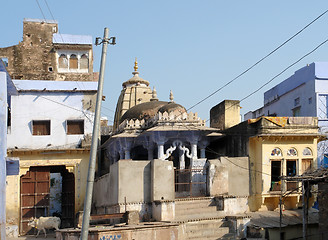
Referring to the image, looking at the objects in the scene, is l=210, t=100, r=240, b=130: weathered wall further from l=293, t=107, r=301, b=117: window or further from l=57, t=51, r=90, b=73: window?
l=57, t=51, r=90, b=73: window

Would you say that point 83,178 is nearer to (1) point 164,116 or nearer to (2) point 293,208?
(1) point 164,116

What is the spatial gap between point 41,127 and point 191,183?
10.1 meters

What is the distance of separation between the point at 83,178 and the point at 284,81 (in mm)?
13937

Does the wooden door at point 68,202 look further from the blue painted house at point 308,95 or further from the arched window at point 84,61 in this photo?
the blue painted house at point 308,95

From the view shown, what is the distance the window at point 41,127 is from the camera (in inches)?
1048

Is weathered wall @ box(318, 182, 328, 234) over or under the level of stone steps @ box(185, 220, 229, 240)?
over

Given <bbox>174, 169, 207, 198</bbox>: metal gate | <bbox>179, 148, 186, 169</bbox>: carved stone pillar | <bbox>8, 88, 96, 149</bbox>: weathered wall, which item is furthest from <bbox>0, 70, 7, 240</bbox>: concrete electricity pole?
<bbox>8, 88, 96, 149</bbox>: weathered wall

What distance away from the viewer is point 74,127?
88.6 feet

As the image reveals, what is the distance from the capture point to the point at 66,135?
87.6ft

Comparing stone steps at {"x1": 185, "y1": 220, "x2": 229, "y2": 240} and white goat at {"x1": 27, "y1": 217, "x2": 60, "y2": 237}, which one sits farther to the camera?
white goat at {"x1": 27, "y1": 217, "x2": 60, "y2": 237}

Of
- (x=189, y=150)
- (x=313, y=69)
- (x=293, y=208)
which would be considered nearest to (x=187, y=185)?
(x=189, y=150)

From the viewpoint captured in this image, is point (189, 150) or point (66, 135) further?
point (66, 135)

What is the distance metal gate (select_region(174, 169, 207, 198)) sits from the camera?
21.2 m

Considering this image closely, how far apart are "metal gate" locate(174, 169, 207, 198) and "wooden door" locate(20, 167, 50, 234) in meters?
7.90
